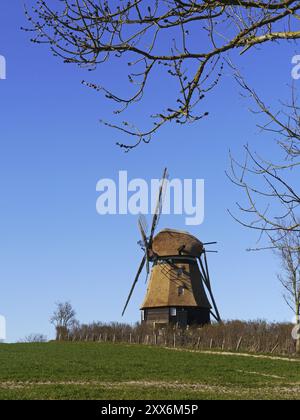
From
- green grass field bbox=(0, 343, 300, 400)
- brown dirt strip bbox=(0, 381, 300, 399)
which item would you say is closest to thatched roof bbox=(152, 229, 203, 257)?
green grass field bbox=(0, 343, 300, 400)

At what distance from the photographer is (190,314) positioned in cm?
4069

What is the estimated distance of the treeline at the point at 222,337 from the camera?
34.8 meters

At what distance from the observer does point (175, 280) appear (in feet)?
134

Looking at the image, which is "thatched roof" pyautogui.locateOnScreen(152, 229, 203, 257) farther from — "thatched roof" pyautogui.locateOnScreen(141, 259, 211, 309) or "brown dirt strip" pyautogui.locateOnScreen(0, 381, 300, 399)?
"brown dirt strip" pyautogui.locateOnScreen(0, 381, 300, 399)

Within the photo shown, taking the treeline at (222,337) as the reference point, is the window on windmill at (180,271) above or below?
above

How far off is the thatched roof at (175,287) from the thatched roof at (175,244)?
737mm

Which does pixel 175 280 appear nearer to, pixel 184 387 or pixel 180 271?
pixel 180 271

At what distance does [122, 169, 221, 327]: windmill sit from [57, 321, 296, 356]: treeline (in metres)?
1.33

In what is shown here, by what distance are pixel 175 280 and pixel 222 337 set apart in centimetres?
583

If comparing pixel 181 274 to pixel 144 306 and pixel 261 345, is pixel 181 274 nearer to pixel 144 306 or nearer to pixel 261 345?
pixel 144 306

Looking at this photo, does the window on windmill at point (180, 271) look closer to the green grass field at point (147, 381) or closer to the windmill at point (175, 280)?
the windmill at point (175, 280)

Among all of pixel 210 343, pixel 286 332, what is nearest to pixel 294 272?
pixel 286 332

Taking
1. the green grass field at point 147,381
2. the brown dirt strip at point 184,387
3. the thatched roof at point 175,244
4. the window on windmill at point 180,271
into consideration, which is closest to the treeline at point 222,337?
the window on windmill at point 180,271

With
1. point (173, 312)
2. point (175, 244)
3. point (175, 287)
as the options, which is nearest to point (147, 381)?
point (173, 312)
